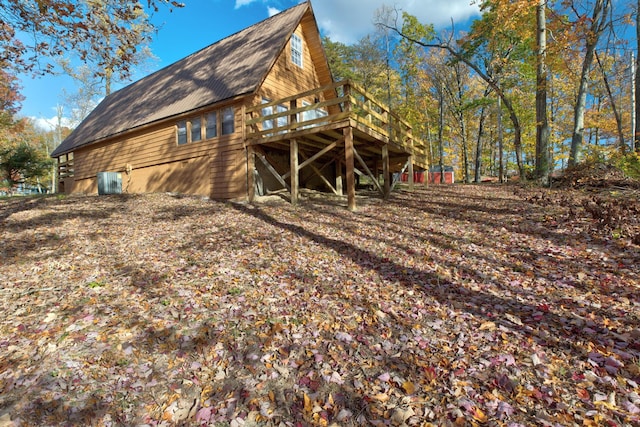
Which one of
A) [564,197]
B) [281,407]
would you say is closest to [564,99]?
[564,197]

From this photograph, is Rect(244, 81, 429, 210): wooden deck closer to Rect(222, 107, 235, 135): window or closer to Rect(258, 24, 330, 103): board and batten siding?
Rect(258, 24, 330, 103): board and batten siding

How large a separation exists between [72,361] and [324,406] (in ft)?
8.32

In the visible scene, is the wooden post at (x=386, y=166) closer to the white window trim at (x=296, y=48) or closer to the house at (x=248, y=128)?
the house at (x=248, y=128)

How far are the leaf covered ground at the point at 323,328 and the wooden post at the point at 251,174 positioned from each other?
15.5ft

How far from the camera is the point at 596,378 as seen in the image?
289cm

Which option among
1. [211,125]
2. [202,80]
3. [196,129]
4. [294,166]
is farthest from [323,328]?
[202,80]

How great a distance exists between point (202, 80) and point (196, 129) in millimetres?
2797

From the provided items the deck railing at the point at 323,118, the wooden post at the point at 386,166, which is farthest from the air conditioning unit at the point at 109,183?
the wooden post at the point at 386,166

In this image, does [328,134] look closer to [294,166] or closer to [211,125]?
[294,166]

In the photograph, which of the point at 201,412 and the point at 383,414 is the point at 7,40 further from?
the point at 383,414

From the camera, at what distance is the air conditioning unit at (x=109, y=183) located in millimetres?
14367

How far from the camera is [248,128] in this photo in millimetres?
12031

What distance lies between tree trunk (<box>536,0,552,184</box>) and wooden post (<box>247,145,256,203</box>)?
11361 millimetres

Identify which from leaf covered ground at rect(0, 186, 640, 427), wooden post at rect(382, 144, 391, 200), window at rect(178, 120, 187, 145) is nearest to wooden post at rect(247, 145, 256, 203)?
window at rect(178, 120, 187, 145)
